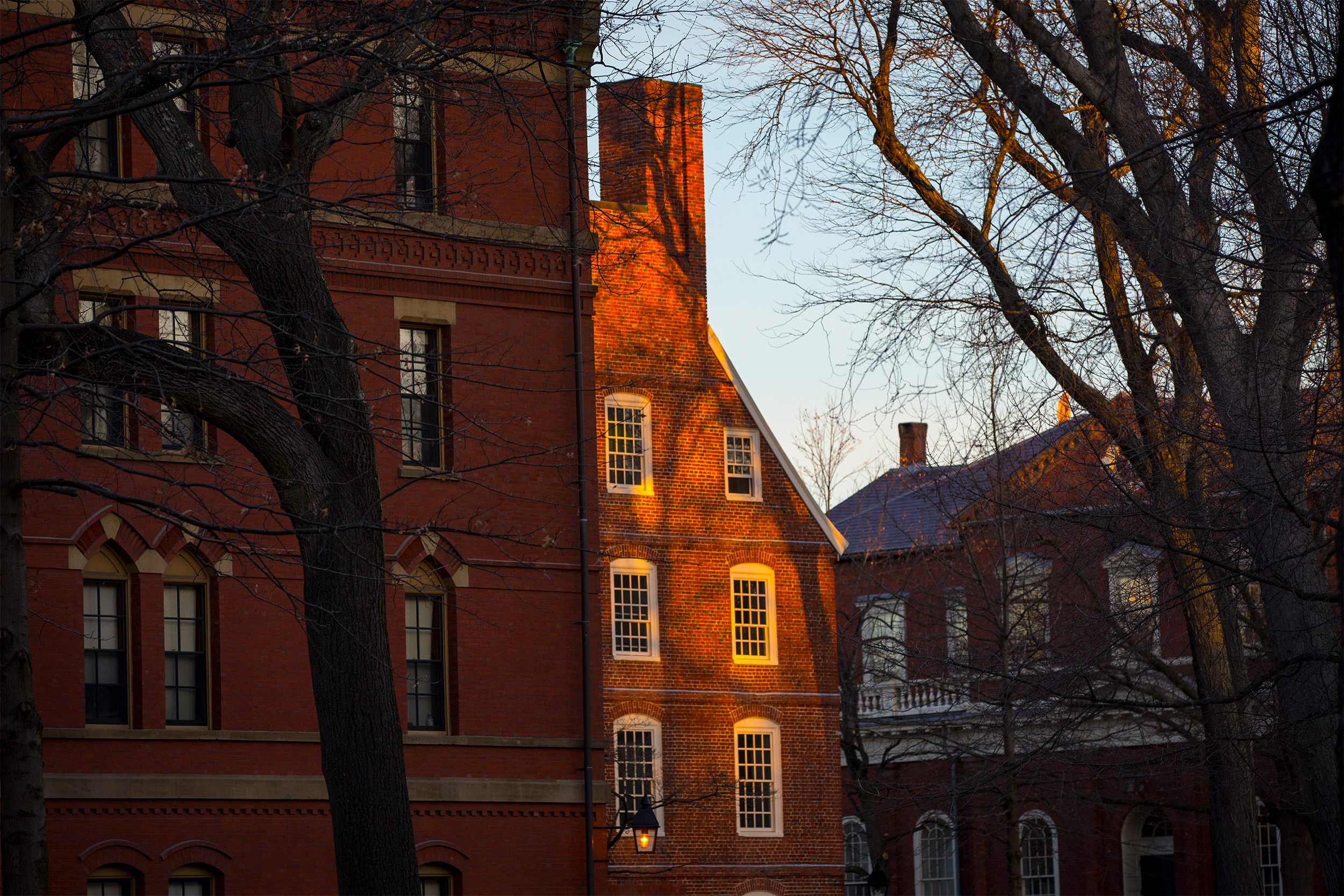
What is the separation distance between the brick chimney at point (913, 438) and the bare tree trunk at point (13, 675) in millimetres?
42539

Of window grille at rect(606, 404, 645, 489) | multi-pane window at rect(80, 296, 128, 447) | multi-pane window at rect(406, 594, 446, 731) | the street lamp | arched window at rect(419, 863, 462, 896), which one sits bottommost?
arched window at rect(419, 863, 462, 896)

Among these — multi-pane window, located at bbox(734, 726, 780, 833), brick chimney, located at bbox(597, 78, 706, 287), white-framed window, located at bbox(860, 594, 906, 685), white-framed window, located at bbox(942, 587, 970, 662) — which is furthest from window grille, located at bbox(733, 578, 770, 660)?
brick chimney, located at bbox(597, 78, 706, 287)

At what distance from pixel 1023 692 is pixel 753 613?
1670 cm

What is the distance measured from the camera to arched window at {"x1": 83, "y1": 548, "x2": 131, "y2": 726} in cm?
2198

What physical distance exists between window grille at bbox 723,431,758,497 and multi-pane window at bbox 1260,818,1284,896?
41.9ft

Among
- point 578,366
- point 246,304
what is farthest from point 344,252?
point 578,366

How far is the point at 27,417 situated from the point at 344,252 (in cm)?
729

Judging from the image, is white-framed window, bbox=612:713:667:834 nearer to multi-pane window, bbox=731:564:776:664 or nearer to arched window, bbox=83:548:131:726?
multi-pane window, bbox=731:564:776:664

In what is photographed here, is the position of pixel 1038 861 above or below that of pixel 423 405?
below

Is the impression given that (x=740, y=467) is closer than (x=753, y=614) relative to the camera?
No

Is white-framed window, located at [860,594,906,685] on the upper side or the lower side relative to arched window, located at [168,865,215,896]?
upper

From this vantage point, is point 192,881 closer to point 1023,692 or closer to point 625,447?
point 1023,692

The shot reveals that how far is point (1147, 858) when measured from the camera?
132 feet

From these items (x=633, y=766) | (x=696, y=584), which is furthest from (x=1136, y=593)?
(x=696, y=584)
